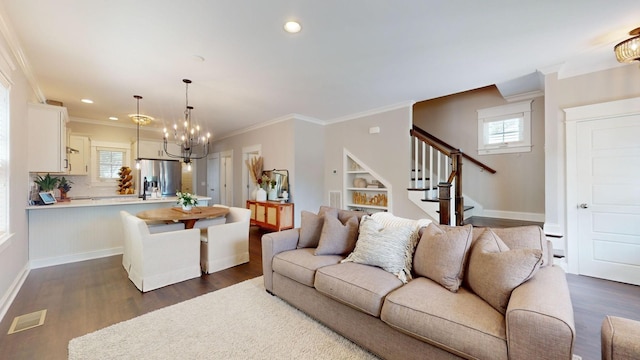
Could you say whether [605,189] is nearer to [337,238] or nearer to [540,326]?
[540,326]

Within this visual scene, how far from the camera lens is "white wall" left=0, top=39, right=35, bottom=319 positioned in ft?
8.06

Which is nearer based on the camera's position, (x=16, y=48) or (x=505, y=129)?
(x=16, y=48)

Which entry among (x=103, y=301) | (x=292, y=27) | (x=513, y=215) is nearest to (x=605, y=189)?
(x=513, y=215)

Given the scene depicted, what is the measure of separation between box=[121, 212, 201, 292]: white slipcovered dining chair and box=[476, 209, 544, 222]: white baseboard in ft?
16.7

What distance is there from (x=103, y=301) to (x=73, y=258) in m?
1.87

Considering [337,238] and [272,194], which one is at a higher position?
[272,194]

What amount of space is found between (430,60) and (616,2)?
55.8 inches

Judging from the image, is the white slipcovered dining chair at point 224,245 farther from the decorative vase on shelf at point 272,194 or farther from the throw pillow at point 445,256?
the throw pillow at point 445,256

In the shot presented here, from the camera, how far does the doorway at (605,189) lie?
2.87 meters

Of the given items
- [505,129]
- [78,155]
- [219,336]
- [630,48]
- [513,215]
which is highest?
[630,48]

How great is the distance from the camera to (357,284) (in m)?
1.85

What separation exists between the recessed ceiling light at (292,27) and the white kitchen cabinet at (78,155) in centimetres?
553

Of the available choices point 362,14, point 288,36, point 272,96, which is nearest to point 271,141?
point 272,96

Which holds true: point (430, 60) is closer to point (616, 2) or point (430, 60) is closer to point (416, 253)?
point (616, 2)
